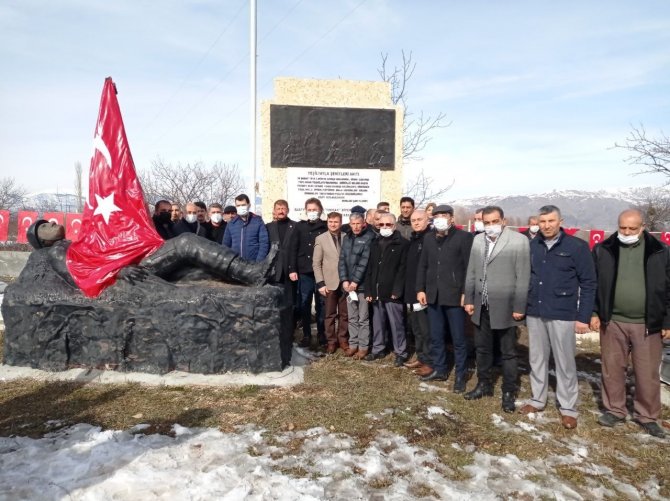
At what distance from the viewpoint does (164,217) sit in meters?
6.54

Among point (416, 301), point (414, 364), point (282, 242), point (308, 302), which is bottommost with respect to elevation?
point (414, 364)

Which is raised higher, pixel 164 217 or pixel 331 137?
pixel 331 137

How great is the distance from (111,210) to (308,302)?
252 centimetres

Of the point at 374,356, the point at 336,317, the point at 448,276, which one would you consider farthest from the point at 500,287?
the point at 336,317

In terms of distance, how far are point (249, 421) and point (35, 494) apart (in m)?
1.39

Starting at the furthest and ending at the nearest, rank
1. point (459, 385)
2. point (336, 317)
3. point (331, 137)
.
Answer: point (331, 137) → point (336, 317) → point (459, 385)

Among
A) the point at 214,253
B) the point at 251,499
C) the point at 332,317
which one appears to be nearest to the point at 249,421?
the point at 251,499

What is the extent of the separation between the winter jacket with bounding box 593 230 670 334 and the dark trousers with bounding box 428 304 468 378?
1.22 m

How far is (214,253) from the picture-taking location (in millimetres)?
4535

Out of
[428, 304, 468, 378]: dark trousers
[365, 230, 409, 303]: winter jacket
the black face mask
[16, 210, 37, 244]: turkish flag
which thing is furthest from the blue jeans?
[16, 210, 37, 244]: turkish flag

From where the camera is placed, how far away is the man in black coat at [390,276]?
502cm

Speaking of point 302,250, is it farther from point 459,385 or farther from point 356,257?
point 459,385

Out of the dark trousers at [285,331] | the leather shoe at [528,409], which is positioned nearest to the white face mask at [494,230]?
the leather shoe at [528,409]

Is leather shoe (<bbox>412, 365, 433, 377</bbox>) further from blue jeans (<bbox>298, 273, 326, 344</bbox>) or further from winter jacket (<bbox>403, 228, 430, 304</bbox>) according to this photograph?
blue jeans (<bbox>298, 273, 326, 344</bbox>)
